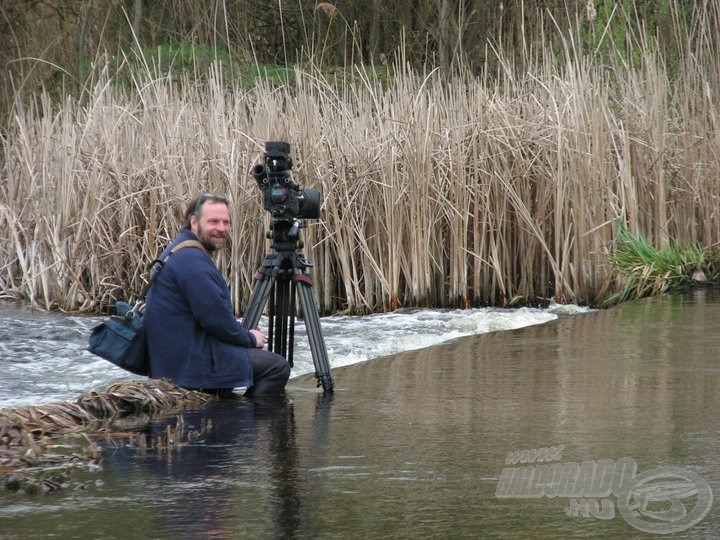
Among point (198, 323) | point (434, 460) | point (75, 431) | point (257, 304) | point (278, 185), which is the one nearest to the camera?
point (434, 460)

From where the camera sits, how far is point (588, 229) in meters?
10.4

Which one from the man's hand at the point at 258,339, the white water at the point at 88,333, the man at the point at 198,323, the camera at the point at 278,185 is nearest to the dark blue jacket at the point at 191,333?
the man at the point at 198,323

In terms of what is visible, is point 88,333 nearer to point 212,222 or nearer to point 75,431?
point 212,222

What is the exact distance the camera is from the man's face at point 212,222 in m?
6.25

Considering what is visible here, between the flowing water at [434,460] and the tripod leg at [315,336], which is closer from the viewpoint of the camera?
the flowing water at [434,460]

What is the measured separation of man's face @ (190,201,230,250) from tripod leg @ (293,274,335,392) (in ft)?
1.80

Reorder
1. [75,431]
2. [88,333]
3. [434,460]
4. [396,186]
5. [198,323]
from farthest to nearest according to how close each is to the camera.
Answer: [396,186], [88,333], [198,323], [75,431], [434,460]

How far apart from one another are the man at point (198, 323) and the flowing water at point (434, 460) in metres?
0.23

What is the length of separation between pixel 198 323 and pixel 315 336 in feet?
2.40

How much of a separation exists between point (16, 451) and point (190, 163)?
5913 millimetres

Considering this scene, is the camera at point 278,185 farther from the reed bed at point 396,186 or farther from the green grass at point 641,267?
the green grass at point 641,267

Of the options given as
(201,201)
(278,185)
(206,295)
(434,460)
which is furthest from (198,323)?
(434,460)

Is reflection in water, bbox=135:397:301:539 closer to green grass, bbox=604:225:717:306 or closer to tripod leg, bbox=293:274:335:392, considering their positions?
tripod leg, bbox=293:274:335:392

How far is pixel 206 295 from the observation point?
6.05 metres
